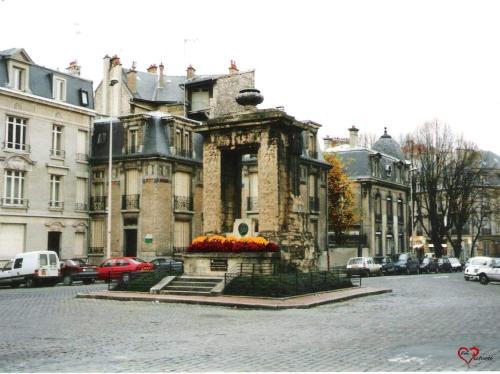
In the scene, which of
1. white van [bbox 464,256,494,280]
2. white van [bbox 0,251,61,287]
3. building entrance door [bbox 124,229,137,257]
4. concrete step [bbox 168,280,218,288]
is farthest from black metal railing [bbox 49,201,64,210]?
white van [bbox 464,256,494,280]

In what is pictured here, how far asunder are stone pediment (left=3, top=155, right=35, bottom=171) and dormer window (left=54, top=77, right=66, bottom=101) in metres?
4.54

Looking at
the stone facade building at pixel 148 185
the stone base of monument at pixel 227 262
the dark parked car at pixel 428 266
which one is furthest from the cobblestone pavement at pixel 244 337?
the dark parked car at pixel 428 266

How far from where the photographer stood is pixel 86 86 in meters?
41.0

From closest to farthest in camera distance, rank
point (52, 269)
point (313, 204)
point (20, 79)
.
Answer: point (52, 269), point (20, 79), point (313, 204)

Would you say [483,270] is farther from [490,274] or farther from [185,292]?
[185,292]

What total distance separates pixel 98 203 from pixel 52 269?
11.8 metres

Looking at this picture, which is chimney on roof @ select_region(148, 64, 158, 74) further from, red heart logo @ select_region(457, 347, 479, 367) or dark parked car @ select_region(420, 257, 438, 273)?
red heart logo @ select_region(457, 347, 479, 367)

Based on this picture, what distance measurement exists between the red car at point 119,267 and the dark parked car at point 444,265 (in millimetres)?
26676

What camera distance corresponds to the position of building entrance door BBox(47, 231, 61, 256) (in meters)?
37.9

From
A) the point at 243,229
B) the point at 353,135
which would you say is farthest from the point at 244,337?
the point at 353,135

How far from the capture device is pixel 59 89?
127 ft

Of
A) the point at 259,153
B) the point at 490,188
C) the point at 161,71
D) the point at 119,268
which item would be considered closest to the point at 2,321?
the point at 259,153

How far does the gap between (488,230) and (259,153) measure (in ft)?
196

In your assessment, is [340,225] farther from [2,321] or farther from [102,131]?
[2,321]
